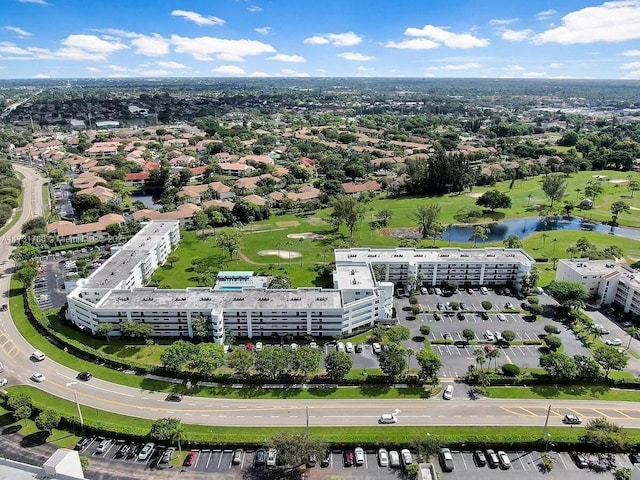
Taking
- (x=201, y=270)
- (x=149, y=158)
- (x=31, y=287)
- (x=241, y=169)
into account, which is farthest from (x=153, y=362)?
(x=149, y=158)

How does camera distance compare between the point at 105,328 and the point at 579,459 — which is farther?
the point at 105,328

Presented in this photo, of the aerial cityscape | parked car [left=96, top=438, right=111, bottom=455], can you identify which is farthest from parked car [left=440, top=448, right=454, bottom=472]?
parked car [left=96, top=438, right=111, bottom=455]

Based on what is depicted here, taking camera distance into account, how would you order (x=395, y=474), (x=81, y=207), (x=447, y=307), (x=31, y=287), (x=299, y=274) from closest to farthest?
(x=395, y=474) < (x=447, y=307) < (x=31, y=287) < (x=299, y=274) < (x=81, y=207)

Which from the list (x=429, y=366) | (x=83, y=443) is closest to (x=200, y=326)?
(x=83, y=443)

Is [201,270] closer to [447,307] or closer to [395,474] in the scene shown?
[447,307]

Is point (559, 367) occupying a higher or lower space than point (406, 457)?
higher

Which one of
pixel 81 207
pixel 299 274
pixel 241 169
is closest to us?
pixel 299 274

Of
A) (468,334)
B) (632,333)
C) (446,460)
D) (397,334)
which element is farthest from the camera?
(632,333)

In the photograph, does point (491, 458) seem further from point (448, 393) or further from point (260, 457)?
point (260, 457)
